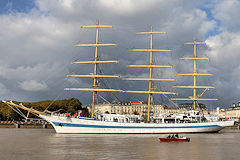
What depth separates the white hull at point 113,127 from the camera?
63844mm

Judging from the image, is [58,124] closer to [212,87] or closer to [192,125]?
[192,125]

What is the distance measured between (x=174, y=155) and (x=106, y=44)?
44134mm

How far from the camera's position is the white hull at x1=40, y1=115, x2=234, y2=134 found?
209 feet

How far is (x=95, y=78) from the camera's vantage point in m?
72.2

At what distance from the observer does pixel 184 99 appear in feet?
305

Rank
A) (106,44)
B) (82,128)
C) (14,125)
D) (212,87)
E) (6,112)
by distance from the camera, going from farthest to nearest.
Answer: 1. (6,112)
2. (14,125)
3. (212,87)
4. (106,44)
5. (82,128)

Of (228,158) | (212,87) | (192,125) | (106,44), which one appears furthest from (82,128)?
(212,87)

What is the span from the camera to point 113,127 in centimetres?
6644

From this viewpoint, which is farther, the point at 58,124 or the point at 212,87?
the point at 212,87

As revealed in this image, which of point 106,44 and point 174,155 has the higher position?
point 106,44

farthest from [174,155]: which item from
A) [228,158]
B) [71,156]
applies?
[71,156]

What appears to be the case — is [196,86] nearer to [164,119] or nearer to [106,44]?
[164,119]

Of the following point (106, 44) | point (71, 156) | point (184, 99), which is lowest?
point (71, 156)

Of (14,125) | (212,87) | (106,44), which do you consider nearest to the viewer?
(106,44)
